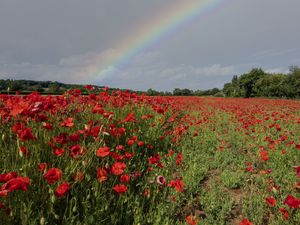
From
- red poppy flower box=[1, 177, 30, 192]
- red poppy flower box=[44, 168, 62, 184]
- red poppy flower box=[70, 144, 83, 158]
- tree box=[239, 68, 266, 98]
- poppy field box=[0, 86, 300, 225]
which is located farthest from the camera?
tree box=[239, 68, 266, 98]

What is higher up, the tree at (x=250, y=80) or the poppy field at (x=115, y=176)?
the tree at (x=250, y=80)

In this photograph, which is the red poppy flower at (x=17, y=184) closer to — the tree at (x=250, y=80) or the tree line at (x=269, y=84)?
the tree line at (x=269, y=84)

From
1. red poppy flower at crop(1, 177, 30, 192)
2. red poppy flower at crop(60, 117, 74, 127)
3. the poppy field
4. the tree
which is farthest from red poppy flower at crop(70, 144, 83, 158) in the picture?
the tree

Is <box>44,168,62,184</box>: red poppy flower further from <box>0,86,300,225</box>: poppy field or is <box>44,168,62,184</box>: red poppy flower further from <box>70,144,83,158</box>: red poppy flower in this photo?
<box>70,144,83,158</box>: red poppy flower

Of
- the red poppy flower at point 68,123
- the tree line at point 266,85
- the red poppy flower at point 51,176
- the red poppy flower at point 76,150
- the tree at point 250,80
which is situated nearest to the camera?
the red poppy flower at point 51,176

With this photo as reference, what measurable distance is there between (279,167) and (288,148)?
2.96 ft

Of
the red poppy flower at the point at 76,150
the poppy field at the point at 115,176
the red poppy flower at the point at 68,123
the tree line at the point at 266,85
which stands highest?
the tree line at the point at 266,85

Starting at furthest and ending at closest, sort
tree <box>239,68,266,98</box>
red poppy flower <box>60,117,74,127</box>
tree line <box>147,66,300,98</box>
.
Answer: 1. tree <box>239,68,266,98</box>
2. tree line <box>147,66,300,98</box>
3. red poppy flower <box>60,117,74,127</box>

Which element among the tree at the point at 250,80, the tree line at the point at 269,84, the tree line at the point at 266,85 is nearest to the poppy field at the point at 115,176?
the tree line at the point at 266,85

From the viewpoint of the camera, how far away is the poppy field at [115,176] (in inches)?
78.8

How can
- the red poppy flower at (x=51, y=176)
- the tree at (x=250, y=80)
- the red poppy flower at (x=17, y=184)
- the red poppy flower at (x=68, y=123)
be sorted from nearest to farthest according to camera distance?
the red poppy flower at (x=17, y=184), the red poppy flower at (x=51, y=176), the red poppy flower at (x=68, y=123), the tree at (x=250, y=80)

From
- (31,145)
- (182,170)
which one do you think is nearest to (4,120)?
(31,145)

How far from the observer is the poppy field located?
6.57ft

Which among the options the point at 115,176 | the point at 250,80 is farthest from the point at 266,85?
the point at 115,176
